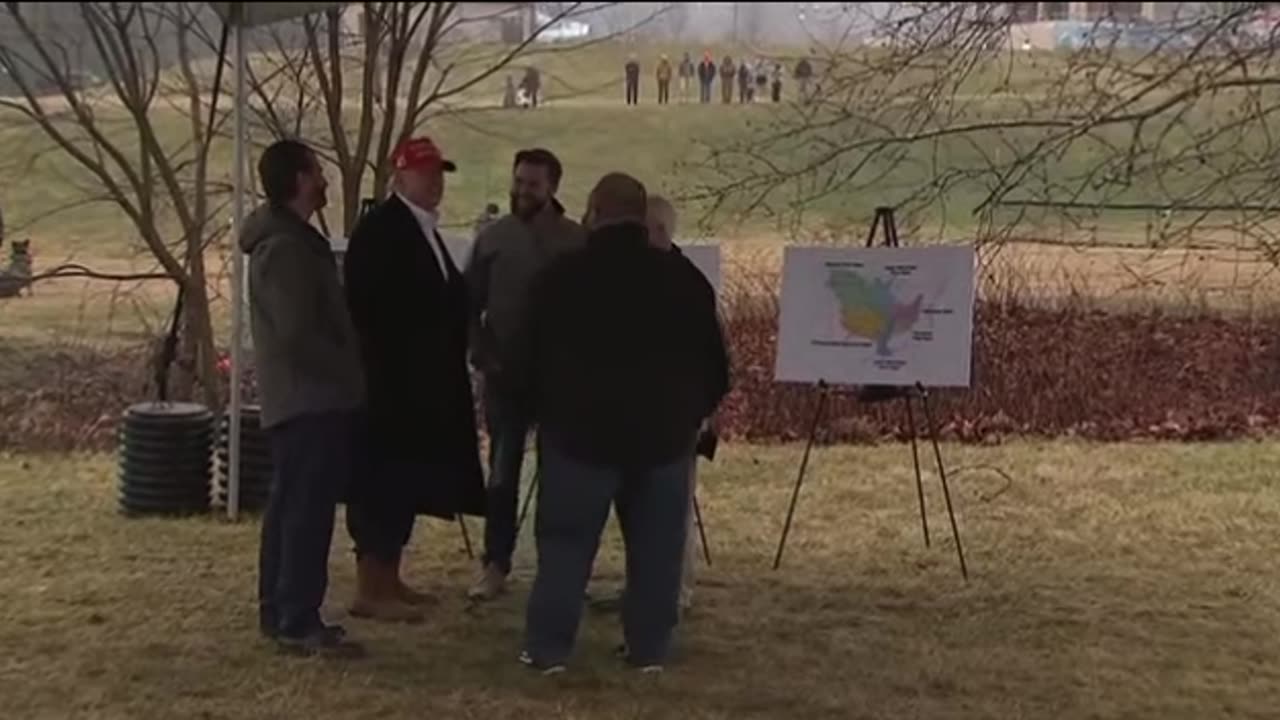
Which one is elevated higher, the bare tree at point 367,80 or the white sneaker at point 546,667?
the bare tree at point 367,80

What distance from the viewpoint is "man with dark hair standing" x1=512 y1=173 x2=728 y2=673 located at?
18.3 feet

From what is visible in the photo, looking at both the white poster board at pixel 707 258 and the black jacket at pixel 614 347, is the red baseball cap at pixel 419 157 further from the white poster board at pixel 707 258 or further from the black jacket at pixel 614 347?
A: the white poster board at pixel 707 258

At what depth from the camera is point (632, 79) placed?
1111 cm

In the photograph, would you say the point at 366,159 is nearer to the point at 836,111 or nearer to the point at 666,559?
the point at 836,111

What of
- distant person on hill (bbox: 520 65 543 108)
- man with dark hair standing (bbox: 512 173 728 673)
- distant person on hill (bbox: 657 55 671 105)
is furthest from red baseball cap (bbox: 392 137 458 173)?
distant person on hill (bbox: 520 65 543 108)

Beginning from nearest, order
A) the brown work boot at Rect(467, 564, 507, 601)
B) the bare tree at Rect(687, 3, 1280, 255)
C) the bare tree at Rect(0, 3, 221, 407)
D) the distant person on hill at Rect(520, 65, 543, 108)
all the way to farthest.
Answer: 1. the brown work boot at Rect(467, 564, 507, 601)
2. the bare tree at Rect(687, 3, 1280, 255)
3. the bare tree at Rect(0, 3, 221, 407)
4. the distant person on hill at Rect(520, 65, 543, 108)

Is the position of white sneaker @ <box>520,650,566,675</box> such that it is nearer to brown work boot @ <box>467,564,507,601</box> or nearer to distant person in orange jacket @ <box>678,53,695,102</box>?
brown work boot @ <box>467,564,507,601</box>

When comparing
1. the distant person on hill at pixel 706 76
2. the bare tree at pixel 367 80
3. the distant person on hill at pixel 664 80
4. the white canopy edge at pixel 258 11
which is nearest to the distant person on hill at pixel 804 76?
the distant person on hill at pixel 706 76

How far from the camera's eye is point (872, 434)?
41.4 feet

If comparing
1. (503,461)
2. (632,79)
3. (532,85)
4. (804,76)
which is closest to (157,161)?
(532,85)

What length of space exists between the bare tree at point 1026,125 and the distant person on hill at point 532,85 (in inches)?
72.2

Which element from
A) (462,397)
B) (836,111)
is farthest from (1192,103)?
(462,397)

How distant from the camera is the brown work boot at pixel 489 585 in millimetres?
7062

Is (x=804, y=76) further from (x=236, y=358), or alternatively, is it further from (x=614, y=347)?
(x=614, y=347)
